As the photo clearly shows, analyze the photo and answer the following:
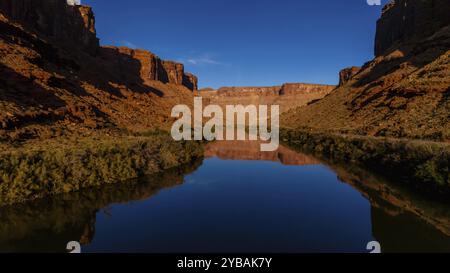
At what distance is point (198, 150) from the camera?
98.6 ft

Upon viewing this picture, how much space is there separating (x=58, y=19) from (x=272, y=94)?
129333mm

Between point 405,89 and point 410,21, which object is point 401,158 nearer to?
point 405,89

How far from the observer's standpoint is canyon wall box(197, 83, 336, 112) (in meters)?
151

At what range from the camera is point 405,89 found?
3731 cm

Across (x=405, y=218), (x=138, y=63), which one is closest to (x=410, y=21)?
(x=405, y=218)

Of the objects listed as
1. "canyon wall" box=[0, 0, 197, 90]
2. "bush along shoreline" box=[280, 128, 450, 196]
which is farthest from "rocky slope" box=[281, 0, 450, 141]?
"canyon wall" box=[0, 0, 197, 90]


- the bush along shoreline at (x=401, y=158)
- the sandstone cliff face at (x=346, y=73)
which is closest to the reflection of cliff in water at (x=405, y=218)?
the bush along shoreline at (x=401, y=158)

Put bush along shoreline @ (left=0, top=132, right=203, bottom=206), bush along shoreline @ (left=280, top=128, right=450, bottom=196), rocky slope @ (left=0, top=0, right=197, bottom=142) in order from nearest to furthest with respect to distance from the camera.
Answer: bush along shoreline @ (left=0, top=132, right=203, bottom=206) → bush along shoreline @ (left=280, top=128, right=450, bottom=196) → rocky slope @ (left=0, top=0, right=197, bottom=142)

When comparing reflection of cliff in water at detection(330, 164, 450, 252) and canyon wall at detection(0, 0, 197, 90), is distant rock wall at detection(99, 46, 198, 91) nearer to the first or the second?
canyon wall at detection(0, 0, 197, 90)

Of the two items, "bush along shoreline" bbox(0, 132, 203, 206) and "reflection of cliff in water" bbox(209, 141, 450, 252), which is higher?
"bush along shoreline" bbox(0, 132, 203, 206)

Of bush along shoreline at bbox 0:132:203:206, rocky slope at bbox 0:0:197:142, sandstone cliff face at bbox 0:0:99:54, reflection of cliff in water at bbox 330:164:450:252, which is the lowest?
reflection of cliff in water at bbox 330:164:450:252

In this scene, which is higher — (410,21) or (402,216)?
(410,21)

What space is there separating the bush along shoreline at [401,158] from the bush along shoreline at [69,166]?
15.9m
